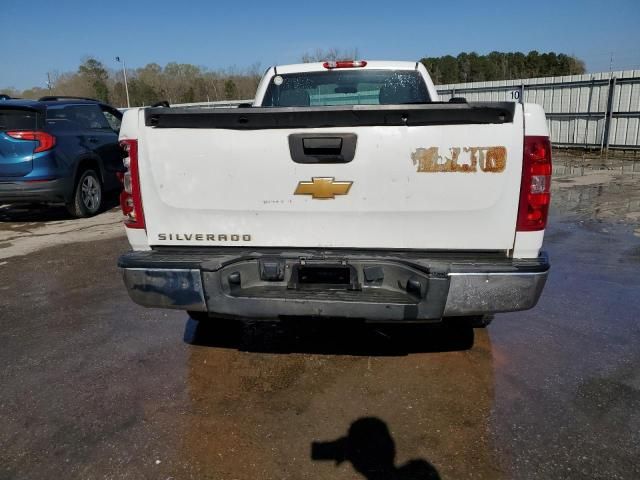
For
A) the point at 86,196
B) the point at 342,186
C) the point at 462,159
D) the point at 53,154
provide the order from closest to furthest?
1. the point at 462,159
2. the point at 342,186
3. the point at 53,154
4. the point at 86,196

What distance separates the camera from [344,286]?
2.61m

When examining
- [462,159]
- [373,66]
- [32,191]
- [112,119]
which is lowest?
[32,191]

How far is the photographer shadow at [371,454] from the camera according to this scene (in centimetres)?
220

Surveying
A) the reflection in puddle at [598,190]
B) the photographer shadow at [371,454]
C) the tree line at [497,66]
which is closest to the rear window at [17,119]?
the photographer shadow at [371,454]

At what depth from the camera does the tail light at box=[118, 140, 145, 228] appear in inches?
105

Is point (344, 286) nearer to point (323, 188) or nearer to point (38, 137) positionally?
point (323, 188)

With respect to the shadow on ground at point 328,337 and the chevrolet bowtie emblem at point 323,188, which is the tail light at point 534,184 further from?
the shadow on ground at point 328,337

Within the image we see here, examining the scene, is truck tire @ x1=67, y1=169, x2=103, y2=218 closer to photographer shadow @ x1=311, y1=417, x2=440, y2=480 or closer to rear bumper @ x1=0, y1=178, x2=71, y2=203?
rear bumper @ x1=0, y1=178, x2=71, y2=203

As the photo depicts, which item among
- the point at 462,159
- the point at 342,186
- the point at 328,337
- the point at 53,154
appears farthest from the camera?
the point at 53,154

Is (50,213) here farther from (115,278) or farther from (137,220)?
(137,220)

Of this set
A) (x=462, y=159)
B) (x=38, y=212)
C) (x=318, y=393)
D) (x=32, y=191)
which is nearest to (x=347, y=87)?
(x=462, y=159)

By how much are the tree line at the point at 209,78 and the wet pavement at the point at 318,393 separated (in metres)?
42.0

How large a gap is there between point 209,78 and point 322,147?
178ft

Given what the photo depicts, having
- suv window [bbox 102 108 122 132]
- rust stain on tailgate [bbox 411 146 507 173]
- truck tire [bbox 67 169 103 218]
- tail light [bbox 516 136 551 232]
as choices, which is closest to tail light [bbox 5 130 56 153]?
truck tire [bbox 67 169 103 218]
